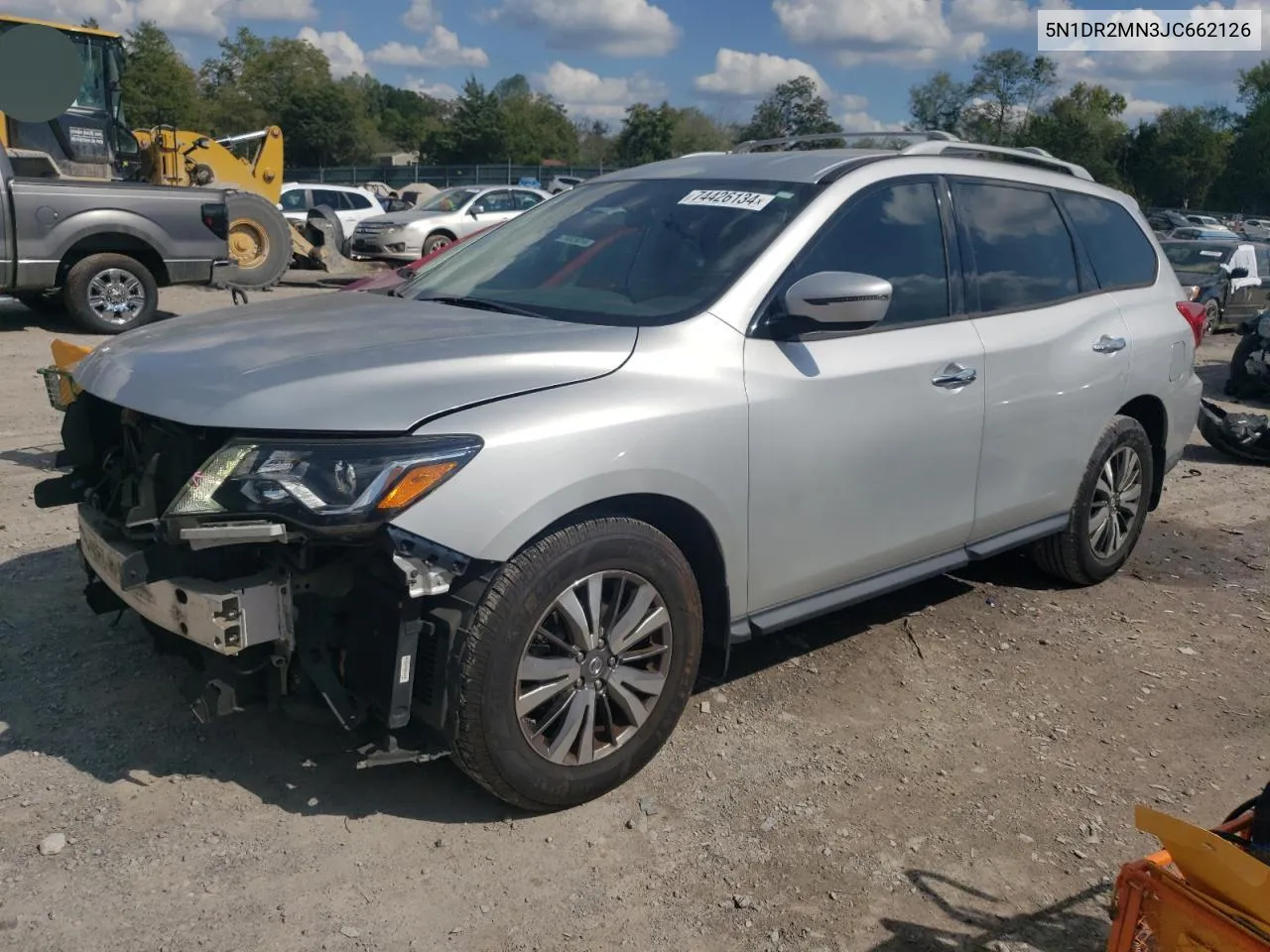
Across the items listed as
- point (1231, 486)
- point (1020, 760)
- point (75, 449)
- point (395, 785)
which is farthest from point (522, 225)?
point (1231, 486)

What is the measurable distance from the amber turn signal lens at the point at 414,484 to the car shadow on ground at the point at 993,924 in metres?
1.58

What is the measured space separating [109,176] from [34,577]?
11.7 metres

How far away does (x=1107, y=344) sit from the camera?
494 cm

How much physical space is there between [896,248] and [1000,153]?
3.35ft

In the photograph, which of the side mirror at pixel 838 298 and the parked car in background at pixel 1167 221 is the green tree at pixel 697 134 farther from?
the side mirror at pixel 838 298

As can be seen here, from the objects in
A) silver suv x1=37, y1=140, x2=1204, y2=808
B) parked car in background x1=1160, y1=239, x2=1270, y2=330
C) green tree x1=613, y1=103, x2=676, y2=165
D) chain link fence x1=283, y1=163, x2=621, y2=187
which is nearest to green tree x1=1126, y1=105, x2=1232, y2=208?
green tree x1=613, y1=103, x2=676, y2=165

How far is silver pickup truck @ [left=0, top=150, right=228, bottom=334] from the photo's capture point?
11.1m

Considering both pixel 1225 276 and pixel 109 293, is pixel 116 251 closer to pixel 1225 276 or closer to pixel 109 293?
pixel 109 293

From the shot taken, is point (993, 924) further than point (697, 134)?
No

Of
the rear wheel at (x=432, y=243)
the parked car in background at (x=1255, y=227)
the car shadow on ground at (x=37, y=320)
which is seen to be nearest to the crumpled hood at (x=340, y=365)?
the car shadow on ground at (x=37, y=320)

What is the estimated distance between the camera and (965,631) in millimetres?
4828

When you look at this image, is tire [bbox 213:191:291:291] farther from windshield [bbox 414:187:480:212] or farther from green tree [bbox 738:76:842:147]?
green tree [bbox 738:76:842:147]

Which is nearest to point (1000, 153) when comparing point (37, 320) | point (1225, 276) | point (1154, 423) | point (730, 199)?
point (730, 199)

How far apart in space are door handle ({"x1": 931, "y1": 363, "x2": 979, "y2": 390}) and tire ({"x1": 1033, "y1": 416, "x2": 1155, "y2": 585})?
1.15 metres
